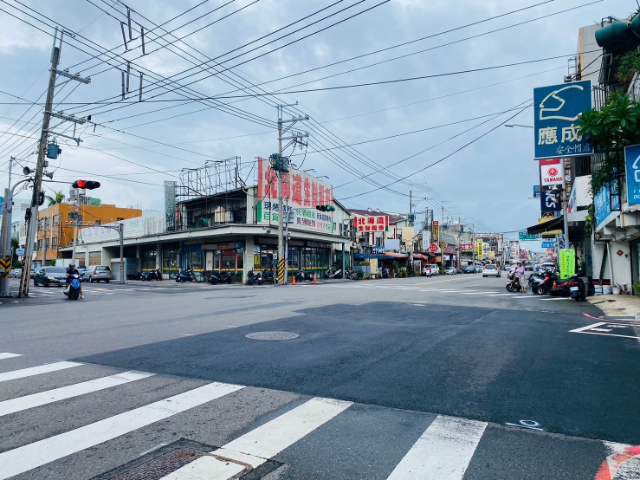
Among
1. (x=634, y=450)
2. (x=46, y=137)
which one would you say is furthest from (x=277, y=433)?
(x=46, y=137)

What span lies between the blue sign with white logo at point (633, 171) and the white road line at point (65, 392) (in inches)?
401

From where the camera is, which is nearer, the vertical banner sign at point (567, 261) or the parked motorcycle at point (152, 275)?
the vertical banner sign at point (567, 261)

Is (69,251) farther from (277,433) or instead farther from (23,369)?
(277,433)

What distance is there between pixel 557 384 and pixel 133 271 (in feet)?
163

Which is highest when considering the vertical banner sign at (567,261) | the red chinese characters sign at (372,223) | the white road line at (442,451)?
the red chinese characters sign at (372,223)

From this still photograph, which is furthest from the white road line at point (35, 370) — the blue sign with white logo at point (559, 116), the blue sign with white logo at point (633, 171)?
the blue sign with white logo at point (559, 116)

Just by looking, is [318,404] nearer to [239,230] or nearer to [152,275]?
[239,230]

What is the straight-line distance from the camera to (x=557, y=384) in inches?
221

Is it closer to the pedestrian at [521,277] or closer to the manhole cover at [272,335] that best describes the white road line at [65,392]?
the manhole cover at [272,335]

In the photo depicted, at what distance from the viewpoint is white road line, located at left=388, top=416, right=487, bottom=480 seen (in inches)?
129

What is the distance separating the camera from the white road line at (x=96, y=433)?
11.4 feet

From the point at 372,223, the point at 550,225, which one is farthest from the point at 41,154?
the point at 372,223

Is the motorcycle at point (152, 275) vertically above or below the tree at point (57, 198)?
below

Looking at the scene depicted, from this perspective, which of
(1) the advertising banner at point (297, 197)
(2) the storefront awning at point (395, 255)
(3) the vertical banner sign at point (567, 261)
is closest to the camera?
(3) the vertical banner sign at point (567, 261)
